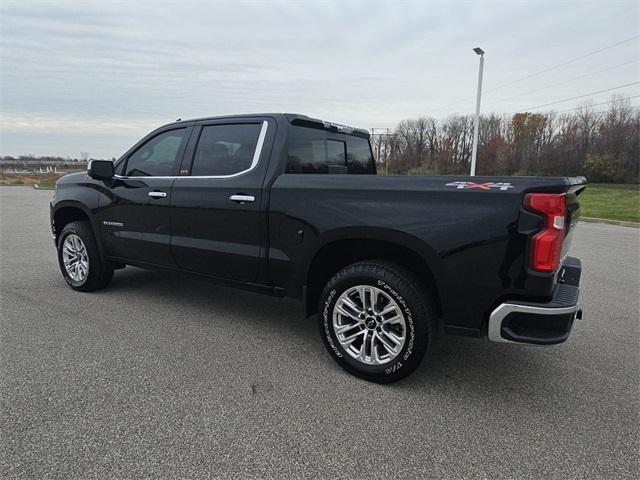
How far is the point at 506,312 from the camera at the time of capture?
2541mm

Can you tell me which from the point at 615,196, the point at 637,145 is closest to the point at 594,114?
the point at 637,145

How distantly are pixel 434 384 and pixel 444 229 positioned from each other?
1.13 meters

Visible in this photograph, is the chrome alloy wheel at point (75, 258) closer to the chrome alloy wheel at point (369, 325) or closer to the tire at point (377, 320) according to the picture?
the tire at point (377, 320)

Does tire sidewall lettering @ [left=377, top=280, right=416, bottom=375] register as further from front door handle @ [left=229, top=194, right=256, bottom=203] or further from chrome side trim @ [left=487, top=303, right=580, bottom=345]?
front door handle @ [left=229, top=194, right=256, bottom=203]

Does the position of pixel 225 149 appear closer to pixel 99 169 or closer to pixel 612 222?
pixel 99 169

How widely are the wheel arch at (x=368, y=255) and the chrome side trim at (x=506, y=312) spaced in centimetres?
35

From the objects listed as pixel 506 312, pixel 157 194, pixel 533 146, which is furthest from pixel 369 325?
pixel 533 146

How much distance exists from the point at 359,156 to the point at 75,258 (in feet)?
11.5

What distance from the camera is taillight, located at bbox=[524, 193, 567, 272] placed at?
95.0 inches

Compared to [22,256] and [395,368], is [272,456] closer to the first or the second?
[395,368]

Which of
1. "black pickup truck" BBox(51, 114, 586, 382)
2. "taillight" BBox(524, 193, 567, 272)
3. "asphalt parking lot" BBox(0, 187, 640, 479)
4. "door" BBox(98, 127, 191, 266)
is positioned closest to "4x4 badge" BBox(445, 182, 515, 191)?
"black pickup truck" BBox(51, 114, 586, 382)

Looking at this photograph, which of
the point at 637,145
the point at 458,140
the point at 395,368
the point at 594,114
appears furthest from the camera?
the point at 458,140

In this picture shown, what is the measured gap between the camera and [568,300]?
103 inches

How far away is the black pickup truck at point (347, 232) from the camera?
8.32 feet
